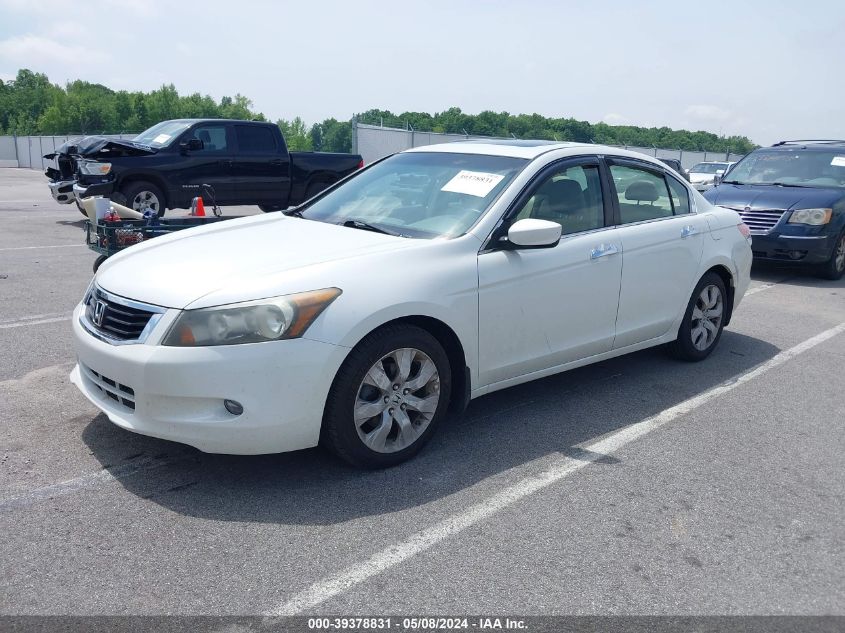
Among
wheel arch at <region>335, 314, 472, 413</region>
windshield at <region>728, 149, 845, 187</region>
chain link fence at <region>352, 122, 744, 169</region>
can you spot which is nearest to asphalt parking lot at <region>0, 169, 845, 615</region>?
wheel arch at <region>335, 314, 472, 413</region>

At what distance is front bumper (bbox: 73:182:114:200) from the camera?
12125 millimetres

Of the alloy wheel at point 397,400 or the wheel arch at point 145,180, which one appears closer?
the alloy wheel at point 397,400

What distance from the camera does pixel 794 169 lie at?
36.1 feet

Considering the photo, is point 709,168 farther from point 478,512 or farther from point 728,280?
point 478,512

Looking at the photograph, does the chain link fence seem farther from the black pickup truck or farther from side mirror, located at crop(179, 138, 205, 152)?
side mirror, located at crop(179, 138, 205, 152)

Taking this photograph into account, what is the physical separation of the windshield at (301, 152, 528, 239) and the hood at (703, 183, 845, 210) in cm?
655

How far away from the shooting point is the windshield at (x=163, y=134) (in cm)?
1344

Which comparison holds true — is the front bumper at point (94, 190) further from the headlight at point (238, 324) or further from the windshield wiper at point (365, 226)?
the headlight at point (238, 324)

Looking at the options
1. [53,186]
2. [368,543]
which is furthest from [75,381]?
[53,186]

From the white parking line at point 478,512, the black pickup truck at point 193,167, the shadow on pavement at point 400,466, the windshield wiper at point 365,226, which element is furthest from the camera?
the black pickup truck at point 193,167

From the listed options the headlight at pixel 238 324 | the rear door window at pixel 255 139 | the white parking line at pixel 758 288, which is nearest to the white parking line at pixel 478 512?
the headlight at pixel 238 324

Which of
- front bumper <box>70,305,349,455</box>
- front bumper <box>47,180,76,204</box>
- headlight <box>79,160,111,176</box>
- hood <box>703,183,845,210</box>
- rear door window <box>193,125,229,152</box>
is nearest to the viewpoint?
front bumper <box>70,305,349,455</box>

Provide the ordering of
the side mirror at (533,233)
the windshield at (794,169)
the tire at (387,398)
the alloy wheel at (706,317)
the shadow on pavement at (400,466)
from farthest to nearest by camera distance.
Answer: the windshield at (794,169) < the alloy wheel at (706,317) < the side mirror at (533,233) < the tire at (387,398) < the shadow on pavement at (400,466)

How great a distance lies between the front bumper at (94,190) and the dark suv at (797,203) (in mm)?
8988
